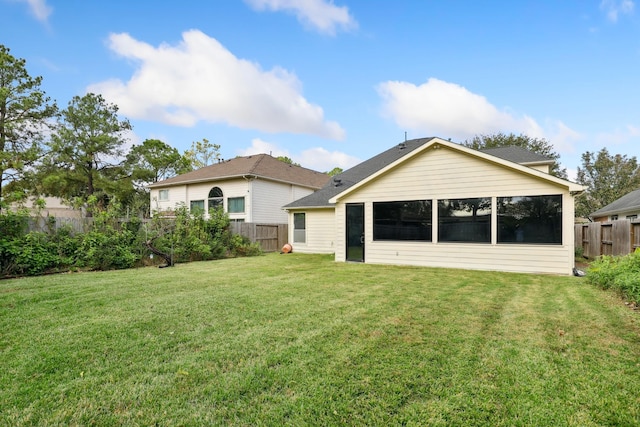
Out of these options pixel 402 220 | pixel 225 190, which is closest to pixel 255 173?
pixel 225 190

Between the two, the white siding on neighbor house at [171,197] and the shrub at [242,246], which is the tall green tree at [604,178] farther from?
the white siding on neighbor house at [171,197]

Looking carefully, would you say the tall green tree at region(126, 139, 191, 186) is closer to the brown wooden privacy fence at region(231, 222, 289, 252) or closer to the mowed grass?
the brown wooden privacy fence at region(231, 222, 289, 252)

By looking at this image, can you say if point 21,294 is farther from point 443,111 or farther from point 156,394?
point 443,111

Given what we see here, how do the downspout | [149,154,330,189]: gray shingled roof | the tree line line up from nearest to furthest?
the downspout < [149,154,330,189]: gray shingled roof < the tree line

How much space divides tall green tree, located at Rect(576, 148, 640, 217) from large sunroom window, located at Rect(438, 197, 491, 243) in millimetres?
26873

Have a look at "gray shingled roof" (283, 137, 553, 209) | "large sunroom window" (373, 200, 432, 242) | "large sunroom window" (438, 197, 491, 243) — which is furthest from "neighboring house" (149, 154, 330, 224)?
"large sunroom window" (438, 197, 491, 243)

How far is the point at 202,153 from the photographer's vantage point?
39.5 m

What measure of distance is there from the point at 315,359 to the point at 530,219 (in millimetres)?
8245

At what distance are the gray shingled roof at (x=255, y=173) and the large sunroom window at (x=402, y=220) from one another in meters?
9.97

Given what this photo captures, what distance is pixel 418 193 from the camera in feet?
33.4

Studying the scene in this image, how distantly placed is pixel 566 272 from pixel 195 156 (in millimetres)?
38807

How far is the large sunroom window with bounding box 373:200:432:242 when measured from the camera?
10134mm

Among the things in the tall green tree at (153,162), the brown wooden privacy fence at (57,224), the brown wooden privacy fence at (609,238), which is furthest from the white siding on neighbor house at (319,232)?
the tall green tree at (153,162)

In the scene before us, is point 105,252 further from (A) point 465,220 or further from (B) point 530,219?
(B) point 530,219
